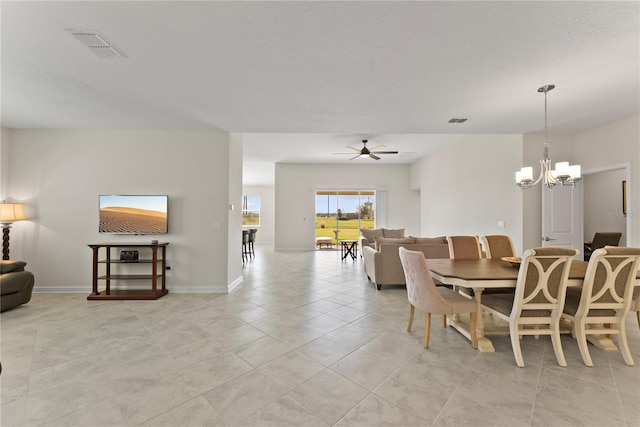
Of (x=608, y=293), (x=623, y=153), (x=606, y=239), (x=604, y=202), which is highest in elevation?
(x=623, y=153)

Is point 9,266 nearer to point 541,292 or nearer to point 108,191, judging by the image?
point 108,191

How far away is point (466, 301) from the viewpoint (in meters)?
2.63

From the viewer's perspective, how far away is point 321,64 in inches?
97.4

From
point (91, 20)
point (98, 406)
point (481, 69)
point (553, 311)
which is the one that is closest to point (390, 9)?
point (481, 69)

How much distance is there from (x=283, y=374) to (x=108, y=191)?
421cm

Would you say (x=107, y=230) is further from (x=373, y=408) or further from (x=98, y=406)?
(x=373, y=408)

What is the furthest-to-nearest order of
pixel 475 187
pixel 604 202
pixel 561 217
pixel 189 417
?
pixel 604 202
pixel 475 187
pixel 561 217
pixel 189 417

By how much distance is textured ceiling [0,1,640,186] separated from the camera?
185 centimetres

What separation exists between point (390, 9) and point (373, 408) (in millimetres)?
2646

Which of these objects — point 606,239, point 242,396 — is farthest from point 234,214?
point 606,239

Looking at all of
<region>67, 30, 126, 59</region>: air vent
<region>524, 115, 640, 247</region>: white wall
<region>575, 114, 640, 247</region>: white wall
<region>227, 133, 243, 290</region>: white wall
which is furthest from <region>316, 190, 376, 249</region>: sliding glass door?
<region>67, 30, 126, 59</region>: air vent

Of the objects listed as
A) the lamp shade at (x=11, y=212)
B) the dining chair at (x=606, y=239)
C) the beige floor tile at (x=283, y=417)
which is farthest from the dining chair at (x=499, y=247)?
the lamp shade at (x=11, y=212)

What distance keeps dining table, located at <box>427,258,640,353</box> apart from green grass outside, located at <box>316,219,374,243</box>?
6761 millimetres

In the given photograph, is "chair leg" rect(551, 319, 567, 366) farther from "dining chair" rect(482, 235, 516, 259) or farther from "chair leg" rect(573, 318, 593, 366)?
"dining chair" rect(482, 235, 516, 259)
